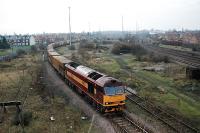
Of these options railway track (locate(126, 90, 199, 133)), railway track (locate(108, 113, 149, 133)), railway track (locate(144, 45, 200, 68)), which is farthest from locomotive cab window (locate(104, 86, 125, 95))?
railway track (locate(144, 45, 200, 68))

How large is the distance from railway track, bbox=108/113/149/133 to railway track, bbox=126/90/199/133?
2251 millimetres

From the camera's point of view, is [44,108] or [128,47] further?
[128,47]

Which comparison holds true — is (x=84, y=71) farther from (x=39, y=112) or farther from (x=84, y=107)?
(x=39, y=112)

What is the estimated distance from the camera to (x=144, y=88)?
34.7 metres

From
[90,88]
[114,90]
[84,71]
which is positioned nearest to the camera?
[114,90]

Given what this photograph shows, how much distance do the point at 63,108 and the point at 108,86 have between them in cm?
569

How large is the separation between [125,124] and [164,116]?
3.88 meters

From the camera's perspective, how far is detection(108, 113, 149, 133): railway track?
21.4 m

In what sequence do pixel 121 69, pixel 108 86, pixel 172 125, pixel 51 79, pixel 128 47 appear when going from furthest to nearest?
pixel 128 47
pixel 121 69
pixel 51 79
pixel 108 86
pixel 172 125

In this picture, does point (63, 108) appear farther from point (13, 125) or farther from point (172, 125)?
point (172, 125)

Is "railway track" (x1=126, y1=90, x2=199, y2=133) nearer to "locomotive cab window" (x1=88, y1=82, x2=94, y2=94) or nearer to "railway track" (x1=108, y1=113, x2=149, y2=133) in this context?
"railway track" (x1=108, y1=113, x2=149, y2=133)

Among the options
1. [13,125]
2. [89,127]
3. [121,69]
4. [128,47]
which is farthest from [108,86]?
[128,47]

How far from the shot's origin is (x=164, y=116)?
24797 mm

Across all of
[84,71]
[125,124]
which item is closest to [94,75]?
[84,71]
